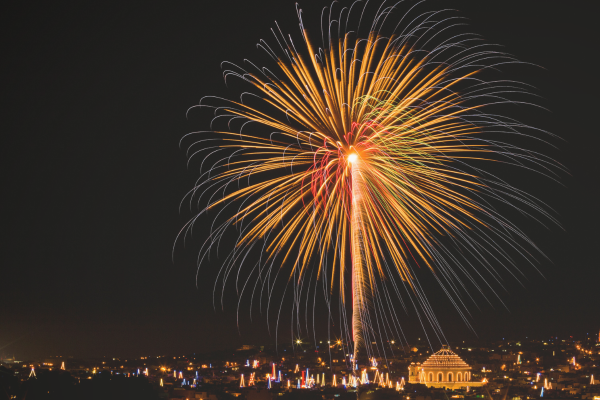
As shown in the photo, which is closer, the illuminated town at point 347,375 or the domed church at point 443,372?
the illuminated town at point 347,375

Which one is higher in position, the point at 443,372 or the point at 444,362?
the point at 444,362

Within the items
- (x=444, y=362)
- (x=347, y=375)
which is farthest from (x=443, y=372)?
(x=347, y=375)

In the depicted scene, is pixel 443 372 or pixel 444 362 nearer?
pixel 443 372

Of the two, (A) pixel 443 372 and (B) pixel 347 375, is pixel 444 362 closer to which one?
(A) pixel 443 372

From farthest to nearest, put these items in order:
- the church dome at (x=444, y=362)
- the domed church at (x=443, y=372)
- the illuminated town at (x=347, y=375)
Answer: the church dome at (x=444, y=362) → the domed church at (x=443, y=372) → the illuminated town at (x=347, y=375)

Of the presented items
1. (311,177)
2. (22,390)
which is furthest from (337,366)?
(311,177)

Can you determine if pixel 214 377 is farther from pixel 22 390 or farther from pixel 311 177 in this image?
pixel 311 177

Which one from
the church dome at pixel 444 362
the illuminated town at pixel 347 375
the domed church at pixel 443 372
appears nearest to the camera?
the illuminated town at pixel 347 375

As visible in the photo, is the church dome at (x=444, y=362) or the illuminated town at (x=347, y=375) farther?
the church dome at (x=444, y=362)

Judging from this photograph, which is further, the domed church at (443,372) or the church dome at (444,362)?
the church dome at (444,362)
